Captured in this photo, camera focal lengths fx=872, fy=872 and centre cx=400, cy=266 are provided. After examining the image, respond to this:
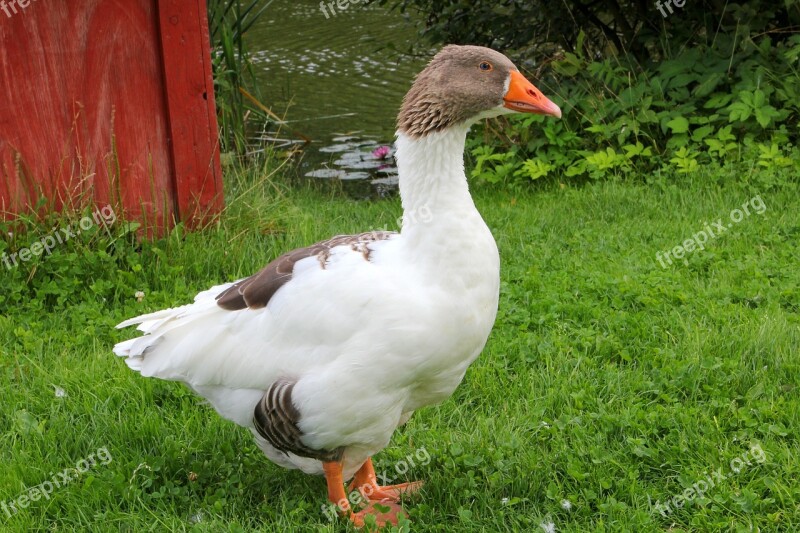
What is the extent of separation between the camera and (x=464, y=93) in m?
2.96

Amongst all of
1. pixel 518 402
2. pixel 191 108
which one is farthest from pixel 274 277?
pixel 191 108

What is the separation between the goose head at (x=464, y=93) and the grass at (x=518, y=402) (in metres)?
1.41

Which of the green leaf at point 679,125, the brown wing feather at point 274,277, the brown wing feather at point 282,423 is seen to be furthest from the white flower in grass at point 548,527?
the green leaf at point 679,125

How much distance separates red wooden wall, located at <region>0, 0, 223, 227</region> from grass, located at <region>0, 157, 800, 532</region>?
0.27 metres

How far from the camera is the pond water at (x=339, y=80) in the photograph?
866 cm

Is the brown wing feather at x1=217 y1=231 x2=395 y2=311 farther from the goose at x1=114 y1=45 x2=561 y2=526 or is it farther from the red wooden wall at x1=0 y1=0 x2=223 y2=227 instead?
the red wooden wall at x1=0 y1=0 x2=223 y2=227

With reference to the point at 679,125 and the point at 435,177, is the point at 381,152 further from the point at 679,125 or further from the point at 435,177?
the point at 435,177

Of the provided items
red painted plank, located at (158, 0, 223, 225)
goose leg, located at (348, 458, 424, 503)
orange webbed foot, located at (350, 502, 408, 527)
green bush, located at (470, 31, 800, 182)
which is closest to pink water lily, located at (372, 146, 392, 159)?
green bush, located at (470, 31, 800, 182)

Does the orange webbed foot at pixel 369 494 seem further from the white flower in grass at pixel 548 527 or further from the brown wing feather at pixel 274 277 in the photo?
the brown wing feather at pixel 274 277

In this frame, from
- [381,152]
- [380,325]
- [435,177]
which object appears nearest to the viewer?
[380,325]

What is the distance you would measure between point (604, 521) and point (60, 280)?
3308mm

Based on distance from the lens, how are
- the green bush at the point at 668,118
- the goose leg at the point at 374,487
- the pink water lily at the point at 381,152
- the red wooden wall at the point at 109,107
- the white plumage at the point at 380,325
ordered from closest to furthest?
1. the white plumage at the point at 380,325
2. the goose leg at the point at 374,487
3. the red wooden wall at the point at 109,107
4. the green bush at the point at 668,118
5. the pink water lily at the point at 381,152

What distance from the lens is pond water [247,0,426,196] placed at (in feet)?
28.4

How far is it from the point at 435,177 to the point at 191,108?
9.24 feet
